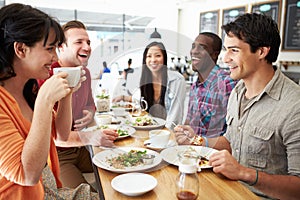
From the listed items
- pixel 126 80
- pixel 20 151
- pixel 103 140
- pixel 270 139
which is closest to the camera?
pixel 20 151

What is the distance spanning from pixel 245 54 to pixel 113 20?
4.02 metres

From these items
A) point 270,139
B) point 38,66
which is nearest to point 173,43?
point 270,139

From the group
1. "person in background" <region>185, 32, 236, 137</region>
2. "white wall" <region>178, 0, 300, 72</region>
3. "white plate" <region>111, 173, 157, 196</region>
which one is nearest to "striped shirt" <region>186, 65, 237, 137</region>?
"person in background" <region>185, 32, 236, 137</region>

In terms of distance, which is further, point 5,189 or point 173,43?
point 173,43

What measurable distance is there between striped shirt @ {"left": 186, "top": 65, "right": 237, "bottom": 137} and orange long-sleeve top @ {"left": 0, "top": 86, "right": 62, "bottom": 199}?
1.08 meters

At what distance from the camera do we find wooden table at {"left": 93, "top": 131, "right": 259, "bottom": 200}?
2.51ft

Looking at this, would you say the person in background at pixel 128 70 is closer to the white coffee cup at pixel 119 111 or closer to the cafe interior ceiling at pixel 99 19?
the white coffee cup at pixel 119 111

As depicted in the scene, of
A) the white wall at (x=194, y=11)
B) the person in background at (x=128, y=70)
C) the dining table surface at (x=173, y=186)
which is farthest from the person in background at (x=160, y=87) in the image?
the white wall at (x=194, y=11)

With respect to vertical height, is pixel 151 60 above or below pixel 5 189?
above

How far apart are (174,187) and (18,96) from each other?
0.64m

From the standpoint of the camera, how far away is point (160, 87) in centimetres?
172

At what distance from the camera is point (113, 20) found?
4.73 m

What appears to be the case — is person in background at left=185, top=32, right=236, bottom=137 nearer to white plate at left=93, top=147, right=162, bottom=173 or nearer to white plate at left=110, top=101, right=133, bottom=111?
white plate at left=110, top=101, right=133, bottom=111

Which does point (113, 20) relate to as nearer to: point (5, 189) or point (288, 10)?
point (288, 10)
